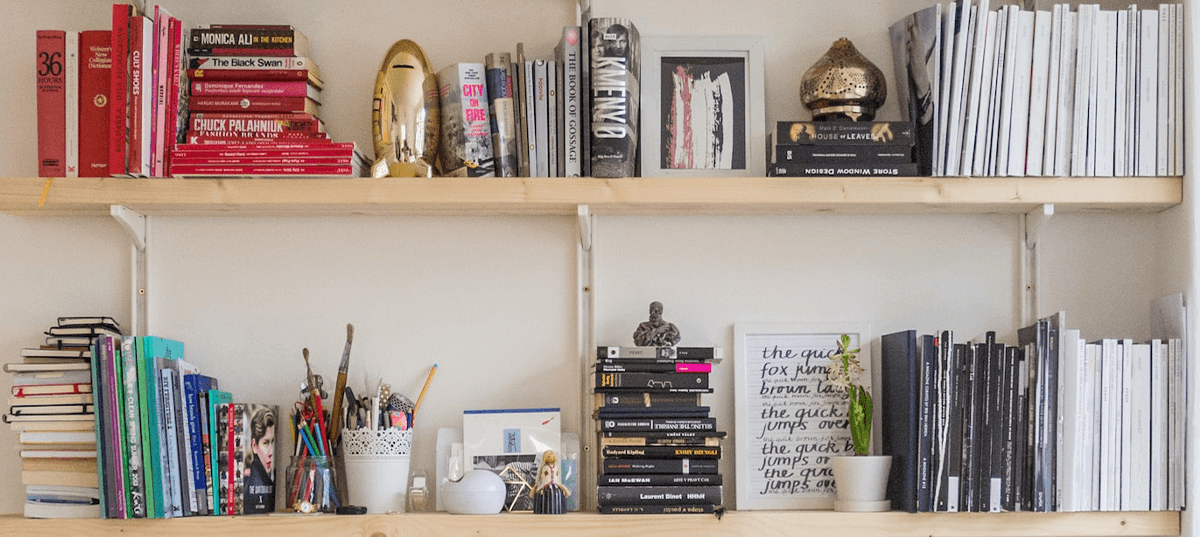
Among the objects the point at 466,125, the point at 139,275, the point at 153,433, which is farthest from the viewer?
the point at 139,275

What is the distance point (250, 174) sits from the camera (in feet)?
6.63

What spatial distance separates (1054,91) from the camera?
2068mm

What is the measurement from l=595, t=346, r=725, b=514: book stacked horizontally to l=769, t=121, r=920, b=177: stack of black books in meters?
0.34

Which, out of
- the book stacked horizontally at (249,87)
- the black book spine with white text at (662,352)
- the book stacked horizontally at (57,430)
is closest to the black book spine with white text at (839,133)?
the black book spine with white text at (662,352)

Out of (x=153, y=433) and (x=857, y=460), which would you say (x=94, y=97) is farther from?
(x=857, y=460)

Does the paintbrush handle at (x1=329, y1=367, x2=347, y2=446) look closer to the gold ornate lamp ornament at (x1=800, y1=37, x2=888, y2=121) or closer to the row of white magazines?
the gold ornate lamp ornament at (x1=800, y1=37, x2=888, y2=121)

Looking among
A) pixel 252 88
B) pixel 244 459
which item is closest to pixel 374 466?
pixel 244 459

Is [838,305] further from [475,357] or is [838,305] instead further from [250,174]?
[250,174]

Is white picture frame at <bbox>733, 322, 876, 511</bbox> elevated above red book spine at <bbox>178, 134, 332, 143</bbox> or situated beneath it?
situated beneath

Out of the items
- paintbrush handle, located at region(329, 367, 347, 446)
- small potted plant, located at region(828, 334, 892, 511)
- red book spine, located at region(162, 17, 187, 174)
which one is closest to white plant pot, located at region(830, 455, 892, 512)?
small potted plant, located at region(828, 334, 892, 511)

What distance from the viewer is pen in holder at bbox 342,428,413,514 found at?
2078 millimetres

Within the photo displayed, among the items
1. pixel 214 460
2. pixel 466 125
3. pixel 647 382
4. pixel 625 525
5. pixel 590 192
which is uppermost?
pixel 466 125

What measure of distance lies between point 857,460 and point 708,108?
65 centimetres

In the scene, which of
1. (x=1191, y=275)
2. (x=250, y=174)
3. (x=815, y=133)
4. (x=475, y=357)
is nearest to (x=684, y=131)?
(x=815, y=133)
